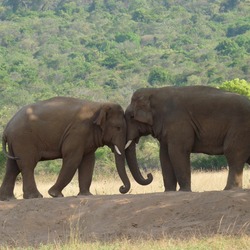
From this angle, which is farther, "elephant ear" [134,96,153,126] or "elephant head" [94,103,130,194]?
"elephant head" [94,103,130,194]

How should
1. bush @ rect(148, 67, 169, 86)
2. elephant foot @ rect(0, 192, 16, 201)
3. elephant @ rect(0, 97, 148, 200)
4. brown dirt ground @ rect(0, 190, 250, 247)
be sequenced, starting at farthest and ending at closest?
bush @ rect(148, 67, 169, 86), elephant foot @ rect(0, 192, 16, 201), elephant @ rect(0, 97, 148, 200), brown dirt ground @ rect(0, 190, 250, 247)

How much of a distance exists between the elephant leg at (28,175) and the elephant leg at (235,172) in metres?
3.39

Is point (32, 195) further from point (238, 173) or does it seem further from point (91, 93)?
point (91, 93)

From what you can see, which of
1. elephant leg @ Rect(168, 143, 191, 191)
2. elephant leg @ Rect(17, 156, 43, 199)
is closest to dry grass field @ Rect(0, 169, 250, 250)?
elephant leg @ Rect(17, 156, 43, 199)

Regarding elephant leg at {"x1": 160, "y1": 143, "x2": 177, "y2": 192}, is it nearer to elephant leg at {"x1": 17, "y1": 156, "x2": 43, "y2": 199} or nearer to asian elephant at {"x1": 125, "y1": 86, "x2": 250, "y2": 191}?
asian elephant at {"x1": 125, "y1": 86, "x2": 250, "y2": 191}

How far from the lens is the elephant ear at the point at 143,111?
18.9 meters

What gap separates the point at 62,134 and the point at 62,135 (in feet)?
0.06

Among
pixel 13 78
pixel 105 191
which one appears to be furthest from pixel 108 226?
pixel 13 78

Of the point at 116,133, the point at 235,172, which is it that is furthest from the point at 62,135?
the point at 235,172

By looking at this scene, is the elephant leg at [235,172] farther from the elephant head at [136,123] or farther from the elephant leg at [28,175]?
the elephant leg at [28,175]

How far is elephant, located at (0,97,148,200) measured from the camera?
18.7m

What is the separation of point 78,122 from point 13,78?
9110 centimetres

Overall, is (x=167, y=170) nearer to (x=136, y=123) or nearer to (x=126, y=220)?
(x=136, y=123)

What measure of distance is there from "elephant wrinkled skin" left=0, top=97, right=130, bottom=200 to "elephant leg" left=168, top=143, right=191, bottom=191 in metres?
1.00
